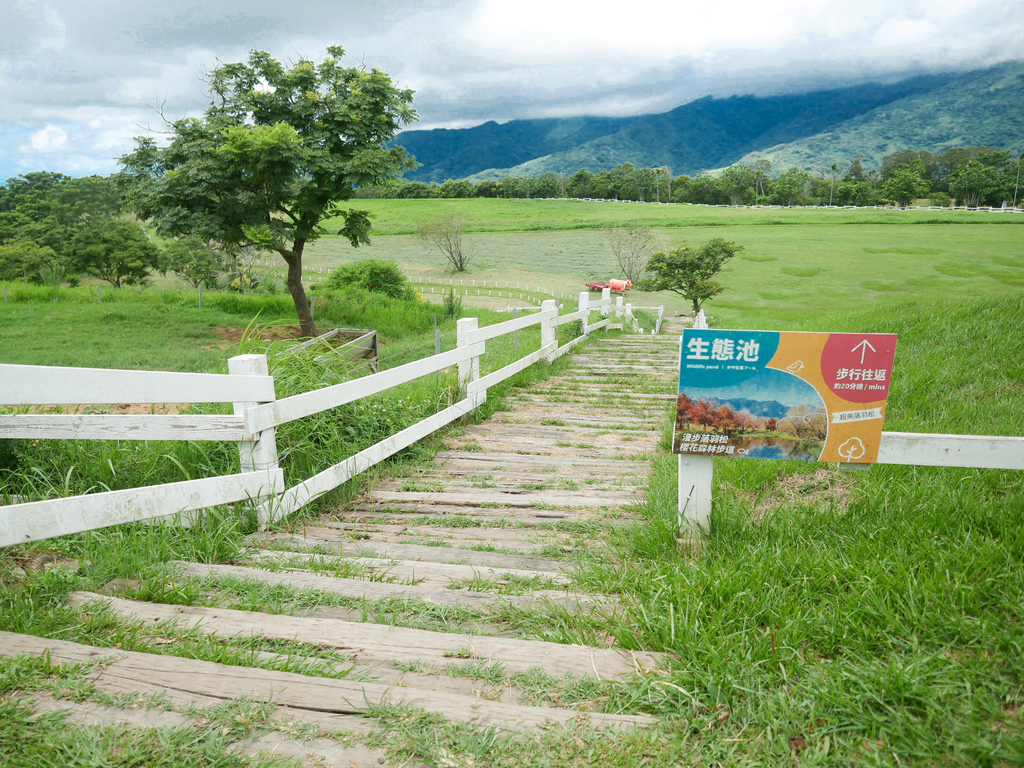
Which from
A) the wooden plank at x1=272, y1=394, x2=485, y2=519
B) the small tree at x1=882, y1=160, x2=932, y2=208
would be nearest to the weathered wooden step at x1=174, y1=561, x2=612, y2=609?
the wooden plank at x1=272, y1=394, x2=485, y2=519

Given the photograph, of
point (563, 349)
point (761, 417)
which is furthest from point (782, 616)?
point (563, 349)

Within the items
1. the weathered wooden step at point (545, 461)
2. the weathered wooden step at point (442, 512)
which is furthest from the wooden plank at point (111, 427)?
the weathered wooden step at point (545, 461)

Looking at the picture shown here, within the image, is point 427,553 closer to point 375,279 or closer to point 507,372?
point 507,372

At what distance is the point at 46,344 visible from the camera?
63.4ft

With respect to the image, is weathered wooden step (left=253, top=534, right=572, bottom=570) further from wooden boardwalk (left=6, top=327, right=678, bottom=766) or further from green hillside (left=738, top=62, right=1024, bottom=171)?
green hillside (left=738, top=62, right=1024, bottom=171)

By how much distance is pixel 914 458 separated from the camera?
109 inches

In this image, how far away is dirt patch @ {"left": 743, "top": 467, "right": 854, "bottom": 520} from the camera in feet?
10.9

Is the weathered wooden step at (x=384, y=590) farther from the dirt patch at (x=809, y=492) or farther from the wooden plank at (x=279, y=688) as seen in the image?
the dirt patch at (x=809, y=492)

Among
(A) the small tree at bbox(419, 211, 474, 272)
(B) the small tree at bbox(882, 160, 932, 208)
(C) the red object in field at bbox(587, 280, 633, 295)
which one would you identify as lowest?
(C) the red object in field at bbox(587, 280, 633, 295)

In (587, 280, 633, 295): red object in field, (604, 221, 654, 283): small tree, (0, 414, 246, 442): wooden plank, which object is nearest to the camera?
(0, 414, 246, 442): wooden plank

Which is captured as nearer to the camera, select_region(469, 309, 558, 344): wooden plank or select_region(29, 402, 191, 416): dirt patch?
select_region(29, 402, 191, 416): dirt patch

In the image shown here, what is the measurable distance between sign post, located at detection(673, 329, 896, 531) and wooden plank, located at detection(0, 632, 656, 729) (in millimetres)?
1483

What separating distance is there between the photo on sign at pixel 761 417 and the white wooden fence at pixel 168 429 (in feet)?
7.62

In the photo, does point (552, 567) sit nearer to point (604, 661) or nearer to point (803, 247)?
point (604, 661)
